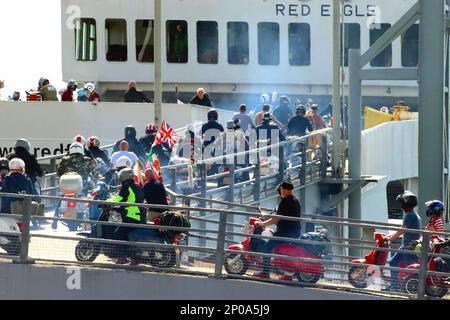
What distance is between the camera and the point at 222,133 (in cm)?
2653

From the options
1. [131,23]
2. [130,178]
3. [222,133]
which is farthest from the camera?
[131,23]

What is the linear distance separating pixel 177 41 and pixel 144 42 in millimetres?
1025

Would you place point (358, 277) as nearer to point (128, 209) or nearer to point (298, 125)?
point (128, 209)

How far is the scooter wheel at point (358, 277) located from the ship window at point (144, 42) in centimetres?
2762

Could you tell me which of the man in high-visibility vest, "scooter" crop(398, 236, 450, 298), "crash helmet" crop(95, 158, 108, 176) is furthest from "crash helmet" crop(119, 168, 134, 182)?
"crash helmet" crop(95, 158, 108, 176)

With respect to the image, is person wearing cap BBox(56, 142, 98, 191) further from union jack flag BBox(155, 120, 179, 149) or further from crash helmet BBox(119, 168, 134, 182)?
crash helmet BBox(119, 168, 134, 182)

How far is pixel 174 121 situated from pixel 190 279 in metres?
16.6

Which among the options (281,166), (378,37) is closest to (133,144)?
(281,166)

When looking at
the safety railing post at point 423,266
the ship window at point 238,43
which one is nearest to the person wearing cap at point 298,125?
the safety railing post at point 423,266

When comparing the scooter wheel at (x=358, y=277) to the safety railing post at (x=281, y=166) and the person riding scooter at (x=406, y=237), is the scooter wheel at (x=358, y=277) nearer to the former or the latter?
the person riding scooter at (x=406, y=237)

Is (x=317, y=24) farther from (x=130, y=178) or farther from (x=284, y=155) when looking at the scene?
(x=130, y=178)

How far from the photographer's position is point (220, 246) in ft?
56.8
